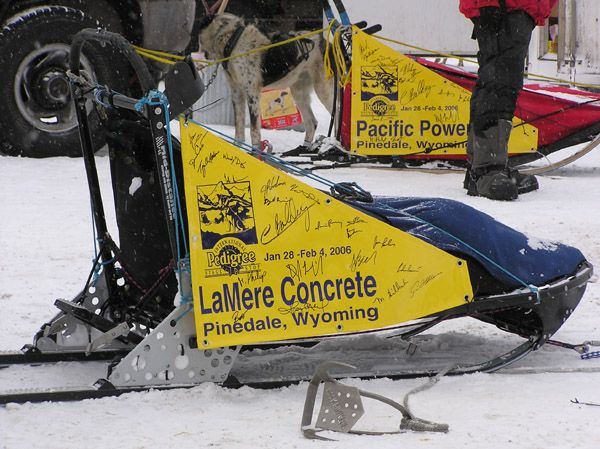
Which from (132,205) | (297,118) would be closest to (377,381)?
(132,205)

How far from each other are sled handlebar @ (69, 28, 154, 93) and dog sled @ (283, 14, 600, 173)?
4816 millimetres

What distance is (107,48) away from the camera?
26.4ft

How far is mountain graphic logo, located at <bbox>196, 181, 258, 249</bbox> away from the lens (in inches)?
128

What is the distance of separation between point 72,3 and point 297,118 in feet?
12.1

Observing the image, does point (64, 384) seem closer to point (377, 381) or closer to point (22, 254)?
point (377, 381)

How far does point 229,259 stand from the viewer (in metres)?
3.27

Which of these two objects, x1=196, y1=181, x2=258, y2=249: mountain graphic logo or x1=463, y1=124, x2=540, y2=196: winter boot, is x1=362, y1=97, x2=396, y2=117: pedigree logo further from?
x1=196, y1=181, x2=258, y2=249: mountain graphic logo

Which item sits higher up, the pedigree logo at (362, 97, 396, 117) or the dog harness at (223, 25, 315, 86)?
the dog harness at (223, 25, 315, 86)

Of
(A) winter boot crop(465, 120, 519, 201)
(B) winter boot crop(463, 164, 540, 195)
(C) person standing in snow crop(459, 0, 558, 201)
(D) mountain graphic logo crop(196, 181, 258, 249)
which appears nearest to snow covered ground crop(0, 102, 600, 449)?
(D) mountain graphic logo crop(196, 181, 258, 249)

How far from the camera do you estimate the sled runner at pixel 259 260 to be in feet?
10.7
